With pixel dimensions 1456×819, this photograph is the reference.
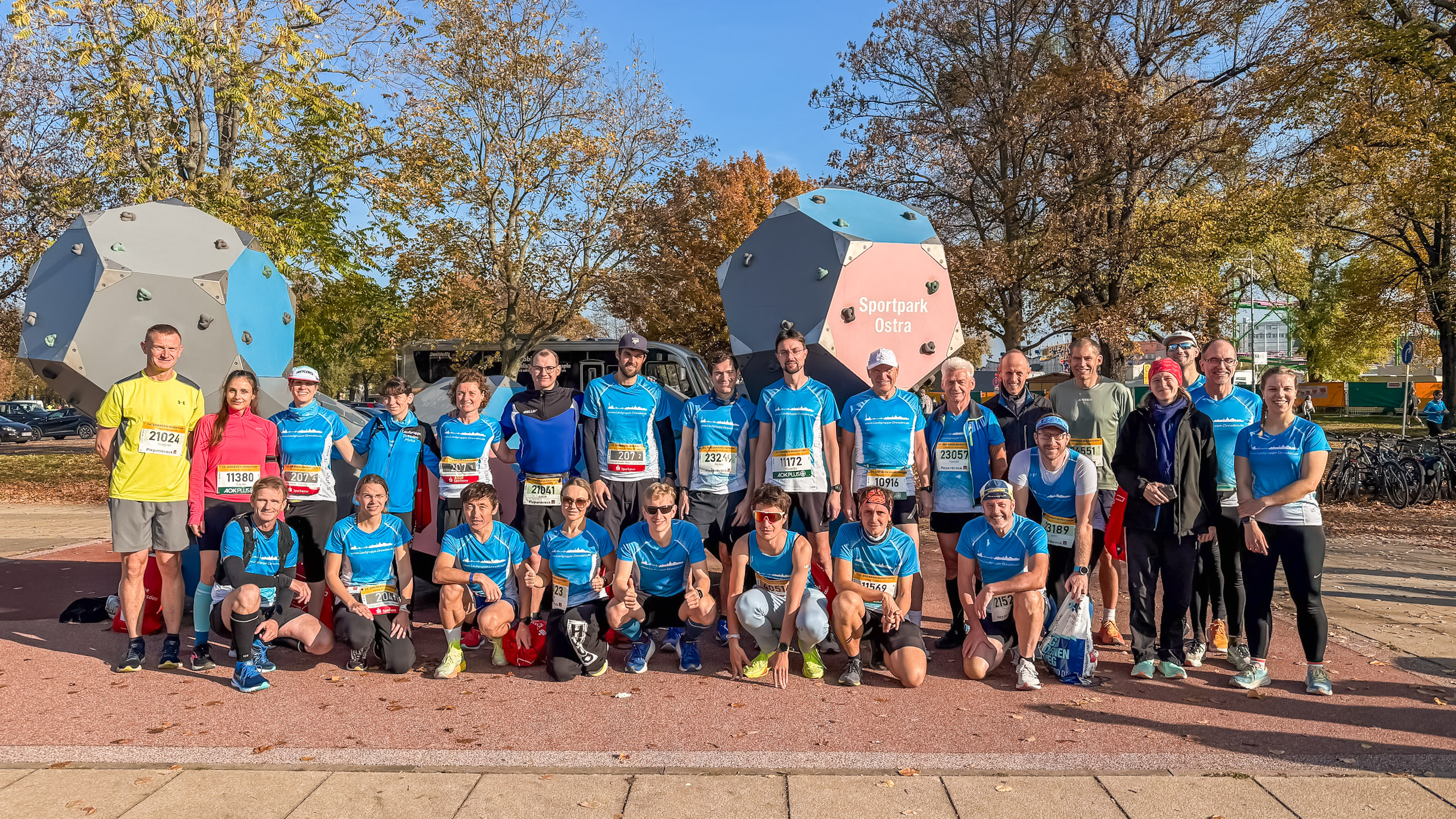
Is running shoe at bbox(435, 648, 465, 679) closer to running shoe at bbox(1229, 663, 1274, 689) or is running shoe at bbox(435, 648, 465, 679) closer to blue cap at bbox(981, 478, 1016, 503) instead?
blue cap at bbox(981, 478, 1016, 503)

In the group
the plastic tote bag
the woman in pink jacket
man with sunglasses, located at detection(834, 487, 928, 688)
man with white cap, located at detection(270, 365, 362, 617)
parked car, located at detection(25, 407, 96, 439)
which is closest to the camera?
the plastic tote bag

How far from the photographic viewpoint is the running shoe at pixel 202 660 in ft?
17.7

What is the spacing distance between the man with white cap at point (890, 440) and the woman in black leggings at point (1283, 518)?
6.09ft

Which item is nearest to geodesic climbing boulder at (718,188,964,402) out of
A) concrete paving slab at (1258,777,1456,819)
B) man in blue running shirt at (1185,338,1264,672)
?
man in blue running shirt at (1185,338,1264,672)

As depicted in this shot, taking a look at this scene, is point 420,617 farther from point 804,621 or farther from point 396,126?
point 396,126

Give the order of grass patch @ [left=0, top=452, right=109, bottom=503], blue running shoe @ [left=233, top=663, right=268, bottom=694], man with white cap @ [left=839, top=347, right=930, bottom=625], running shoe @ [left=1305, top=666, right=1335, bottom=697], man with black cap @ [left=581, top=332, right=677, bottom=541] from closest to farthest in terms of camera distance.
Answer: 1. running shoe @ [left=1305, top=666, right=1335, bottom=697]
2. blue running shoe @ [left=233, top=663, right=268, bottom=694]
3. man with white cap @ [left=839, top=347, right=930, bottom=625]
4. man with black cap @ [left=581, top=332, right=677, bottom=541]
5. grass patch @ [left=0, top=452, right=109, bottom=503]

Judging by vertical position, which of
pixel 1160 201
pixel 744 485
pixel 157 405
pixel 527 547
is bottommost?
pixel 527 547

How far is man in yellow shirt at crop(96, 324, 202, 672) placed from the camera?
553cm

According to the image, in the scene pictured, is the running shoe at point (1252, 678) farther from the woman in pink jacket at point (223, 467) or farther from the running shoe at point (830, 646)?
the woman in pink jacket at point (223, 467)

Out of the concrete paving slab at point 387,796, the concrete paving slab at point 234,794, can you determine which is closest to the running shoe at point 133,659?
the concrete paving slab at point 234,794

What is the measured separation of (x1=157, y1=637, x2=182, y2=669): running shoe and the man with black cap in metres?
2.63

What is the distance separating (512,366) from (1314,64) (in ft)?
47.1

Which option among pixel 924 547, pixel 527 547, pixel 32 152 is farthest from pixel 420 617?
pixel 32 152

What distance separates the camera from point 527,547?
607 centimetres
